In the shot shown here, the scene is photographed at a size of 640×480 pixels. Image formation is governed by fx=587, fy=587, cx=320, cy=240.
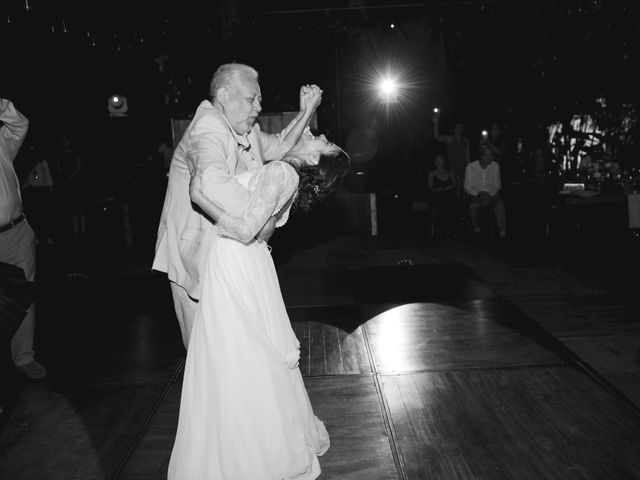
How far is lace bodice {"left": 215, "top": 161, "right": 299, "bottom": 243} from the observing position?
2.16m

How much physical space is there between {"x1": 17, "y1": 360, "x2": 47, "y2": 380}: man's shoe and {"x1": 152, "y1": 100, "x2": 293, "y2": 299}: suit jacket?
1429 mm

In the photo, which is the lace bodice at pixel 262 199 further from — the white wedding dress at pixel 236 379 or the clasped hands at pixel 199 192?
the clasped hands at pixel 199 192

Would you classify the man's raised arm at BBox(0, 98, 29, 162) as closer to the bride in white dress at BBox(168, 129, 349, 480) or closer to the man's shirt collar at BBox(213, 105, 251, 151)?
the man's shirt collar at BBox(213, 105, 251, 151)

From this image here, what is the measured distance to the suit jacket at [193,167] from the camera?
2.44 meters

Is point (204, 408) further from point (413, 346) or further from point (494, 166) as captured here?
point (494, 166)

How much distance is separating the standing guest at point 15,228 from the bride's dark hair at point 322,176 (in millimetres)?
2373

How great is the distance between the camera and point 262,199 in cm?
217

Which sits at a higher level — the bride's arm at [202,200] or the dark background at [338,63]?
the dark background at [338,63]

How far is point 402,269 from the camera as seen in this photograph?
695cm

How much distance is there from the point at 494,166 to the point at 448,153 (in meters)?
1.43

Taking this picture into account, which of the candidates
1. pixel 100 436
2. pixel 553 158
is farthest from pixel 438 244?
pixel 100 436

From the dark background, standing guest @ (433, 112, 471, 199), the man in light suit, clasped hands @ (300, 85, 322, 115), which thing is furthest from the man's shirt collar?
standing guest @ (433, 112, 471, 199)

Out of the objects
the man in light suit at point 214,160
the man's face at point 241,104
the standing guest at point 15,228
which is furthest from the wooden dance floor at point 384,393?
the man's face at point 241,104

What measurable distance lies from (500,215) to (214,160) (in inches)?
290
